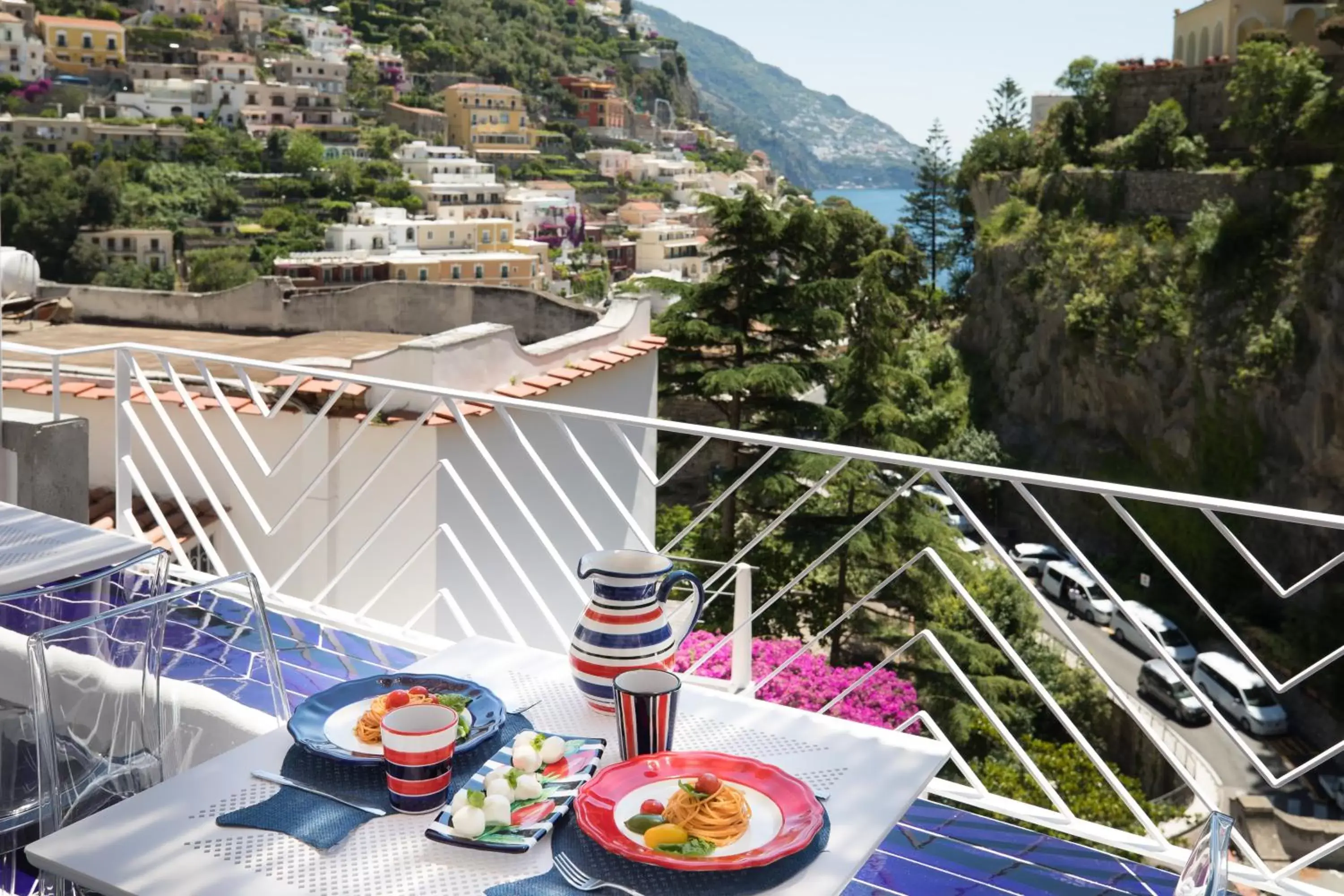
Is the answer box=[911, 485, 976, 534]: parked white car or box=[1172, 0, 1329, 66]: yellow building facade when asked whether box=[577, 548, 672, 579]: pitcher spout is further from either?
box=[1172, 0, 1329, 66]: yellow building facade

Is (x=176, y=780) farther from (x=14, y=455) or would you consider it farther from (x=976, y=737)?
(x=976, y=737)

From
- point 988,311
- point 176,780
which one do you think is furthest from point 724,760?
point 988,311

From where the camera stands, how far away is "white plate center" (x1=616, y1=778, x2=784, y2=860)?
3.18ft

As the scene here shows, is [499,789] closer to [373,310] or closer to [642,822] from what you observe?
[642,822]

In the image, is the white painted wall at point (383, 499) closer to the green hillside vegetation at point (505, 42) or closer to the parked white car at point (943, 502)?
the parked white car at point (943, 502)

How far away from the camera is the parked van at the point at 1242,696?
13602 millimetres

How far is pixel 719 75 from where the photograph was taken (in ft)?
549

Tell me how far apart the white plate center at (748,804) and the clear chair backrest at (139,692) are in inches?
20.7

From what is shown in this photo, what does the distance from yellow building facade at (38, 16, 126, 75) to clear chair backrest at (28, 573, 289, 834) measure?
233 feet

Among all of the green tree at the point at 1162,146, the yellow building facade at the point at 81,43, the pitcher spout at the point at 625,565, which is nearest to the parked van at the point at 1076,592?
the green tree at the point at 1162,146

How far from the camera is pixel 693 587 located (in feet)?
4.70

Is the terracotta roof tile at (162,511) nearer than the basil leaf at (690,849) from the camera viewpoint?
No

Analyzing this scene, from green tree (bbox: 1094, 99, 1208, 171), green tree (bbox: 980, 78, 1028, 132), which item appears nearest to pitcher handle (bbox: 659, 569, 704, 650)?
green tree (bbox: 1094, 99, 1208, 171)

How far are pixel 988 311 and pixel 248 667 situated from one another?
81.1ft
